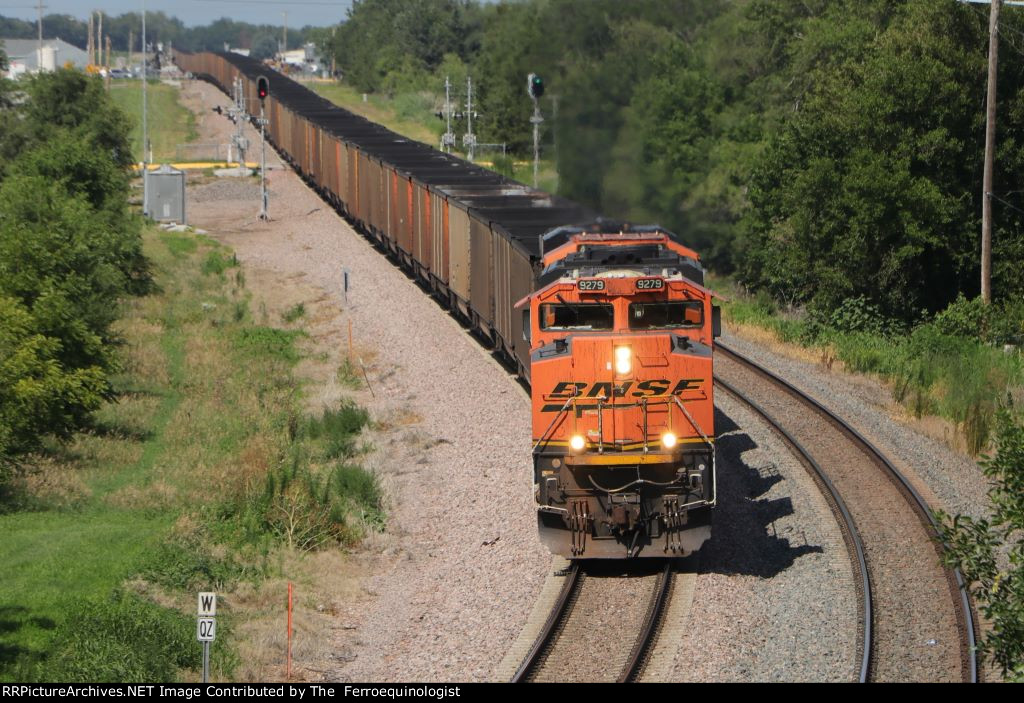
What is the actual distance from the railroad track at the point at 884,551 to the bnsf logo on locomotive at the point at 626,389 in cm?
348

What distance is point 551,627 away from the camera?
15.6 metres

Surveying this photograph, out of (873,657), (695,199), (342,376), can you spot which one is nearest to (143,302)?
(342,376)

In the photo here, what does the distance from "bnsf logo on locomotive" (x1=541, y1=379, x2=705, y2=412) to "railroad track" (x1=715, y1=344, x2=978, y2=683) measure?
11.4 ft

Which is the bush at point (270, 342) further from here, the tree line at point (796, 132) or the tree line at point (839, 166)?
the tree line at point (796, 132)

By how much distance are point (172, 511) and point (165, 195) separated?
36.7 meters

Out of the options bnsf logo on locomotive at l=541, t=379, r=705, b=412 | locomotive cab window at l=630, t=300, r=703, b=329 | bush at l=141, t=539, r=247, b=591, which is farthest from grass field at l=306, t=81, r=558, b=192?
bnsf logo on locomotive at l=541, t=379, r=705, b=412

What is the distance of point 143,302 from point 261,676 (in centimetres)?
2848

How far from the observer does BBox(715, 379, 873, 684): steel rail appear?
1494cm

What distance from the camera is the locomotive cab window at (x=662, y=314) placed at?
1719cm

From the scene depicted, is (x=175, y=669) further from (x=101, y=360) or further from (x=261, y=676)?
(x=101, y=360)

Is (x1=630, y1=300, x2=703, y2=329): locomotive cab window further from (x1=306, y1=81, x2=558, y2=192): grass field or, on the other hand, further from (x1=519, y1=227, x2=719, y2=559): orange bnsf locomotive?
(x1=306, y1=81, x2=558, y2=192): grass field

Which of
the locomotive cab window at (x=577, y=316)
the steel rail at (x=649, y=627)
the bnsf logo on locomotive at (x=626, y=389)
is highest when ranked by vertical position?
the locomotive cab window at (x=577, y=316)

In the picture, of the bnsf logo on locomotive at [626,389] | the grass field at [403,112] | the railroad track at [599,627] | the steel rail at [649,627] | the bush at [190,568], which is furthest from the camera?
the grass field at [403,112]

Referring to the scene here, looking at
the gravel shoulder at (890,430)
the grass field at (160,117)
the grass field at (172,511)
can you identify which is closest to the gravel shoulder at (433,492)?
the grass field at (172,511)
